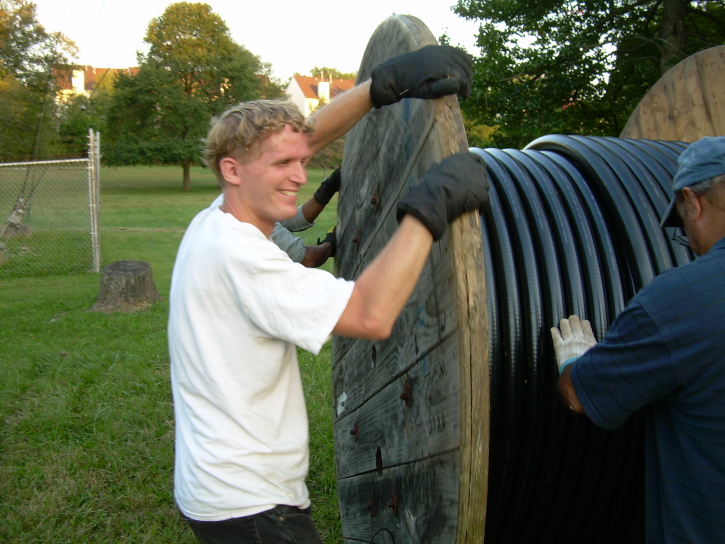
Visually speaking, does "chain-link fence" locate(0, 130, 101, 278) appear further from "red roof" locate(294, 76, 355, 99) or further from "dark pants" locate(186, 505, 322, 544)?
"red roof" locate(294, 76, 355, 99)

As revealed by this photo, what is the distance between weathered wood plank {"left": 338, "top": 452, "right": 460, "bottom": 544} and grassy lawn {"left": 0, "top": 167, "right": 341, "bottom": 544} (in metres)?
0.75

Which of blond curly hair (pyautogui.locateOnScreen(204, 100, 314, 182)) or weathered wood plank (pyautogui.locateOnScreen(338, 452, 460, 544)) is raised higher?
blond curly hair (pyautogui.locateOnScreen(204, 100, 314, 182))

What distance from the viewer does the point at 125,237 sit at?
18672 mm

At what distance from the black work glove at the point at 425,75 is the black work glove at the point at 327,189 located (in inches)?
60.9

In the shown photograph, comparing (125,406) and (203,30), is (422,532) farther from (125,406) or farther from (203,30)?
(203,30)

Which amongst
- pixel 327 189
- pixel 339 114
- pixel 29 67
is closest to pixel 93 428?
pixel 327 189

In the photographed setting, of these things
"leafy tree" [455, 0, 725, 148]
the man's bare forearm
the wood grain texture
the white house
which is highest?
the white house

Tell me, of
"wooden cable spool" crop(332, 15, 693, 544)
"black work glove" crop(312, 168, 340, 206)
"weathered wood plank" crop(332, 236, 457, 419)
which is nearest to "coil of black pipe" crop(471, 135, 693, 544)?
"wooden cable spool" crop(332, 15, 693, 544)

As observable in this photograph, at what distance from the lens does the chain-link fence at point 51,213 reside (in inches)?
487

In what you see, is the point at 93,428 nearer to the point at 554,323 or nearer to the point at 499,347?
the point at 499,347

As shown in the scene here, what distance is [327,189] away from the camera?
13.2 feet

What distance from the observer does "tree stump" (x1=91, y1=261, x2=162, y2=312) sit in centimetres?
910

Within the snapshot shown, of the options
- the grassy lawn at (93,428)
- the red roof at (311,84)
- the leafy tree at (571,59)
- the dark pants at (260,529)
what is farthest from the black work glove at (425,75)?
the red roof at (311,84)

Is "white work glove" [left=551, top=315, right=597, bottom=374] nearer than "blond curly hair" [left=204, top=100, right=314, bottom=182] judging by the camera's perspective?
No
